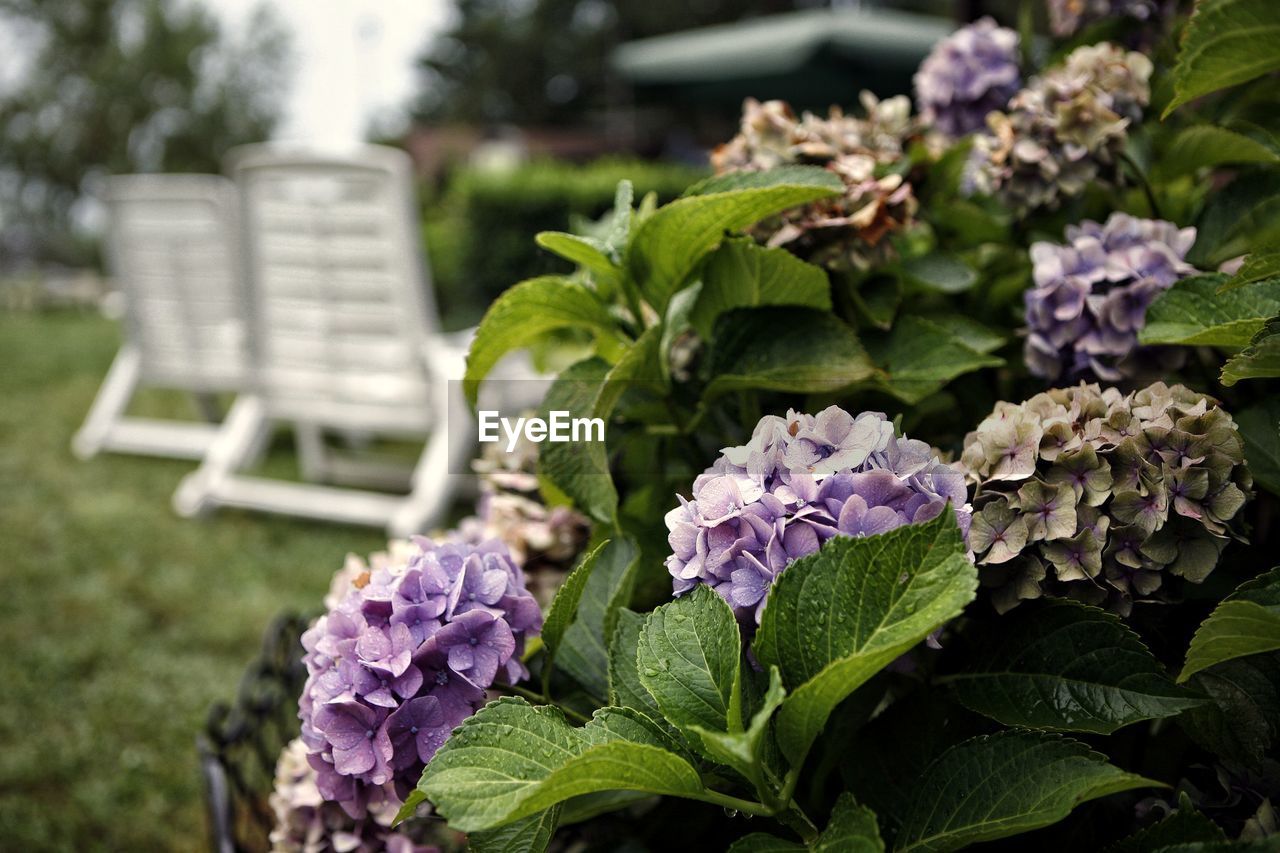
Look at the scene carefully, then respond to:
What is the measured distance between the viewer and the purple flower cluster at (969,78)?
46.7 inches

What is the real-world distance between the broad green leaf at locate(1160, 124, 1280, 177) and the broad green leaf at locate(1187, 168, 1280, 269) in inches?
0.8

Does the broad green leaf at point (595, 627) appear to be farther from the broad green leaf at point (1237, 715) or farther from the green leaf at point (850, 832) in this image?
the broad green leaf at point (1237, 715)

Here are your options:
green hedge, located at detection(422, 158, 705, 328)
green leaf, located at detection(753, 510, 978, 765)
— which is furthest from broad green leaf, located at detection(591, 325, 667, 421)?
green hedge, located at detection(422, 158, 705, 328)

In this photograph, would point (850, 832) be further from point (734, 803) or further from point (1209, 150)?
point (1209, 150)

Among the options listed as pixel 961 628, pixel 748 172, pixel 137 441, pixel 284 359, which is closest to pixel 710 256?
pixel 748 172

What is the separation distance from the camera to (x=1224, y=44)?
2.46 ft

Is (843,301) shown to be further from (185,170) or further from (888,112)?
(185,170)

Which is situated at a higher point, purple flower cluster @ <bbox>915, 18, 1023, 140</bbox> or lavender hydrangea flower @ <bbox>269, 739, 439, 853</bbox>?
purple flower cluster @ <bbox>915, 18, 1023, 140</bbox>

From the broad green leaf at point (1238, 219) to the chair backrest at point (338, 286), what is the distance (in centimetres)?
280

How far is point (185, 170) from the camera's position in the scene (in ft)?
68.4

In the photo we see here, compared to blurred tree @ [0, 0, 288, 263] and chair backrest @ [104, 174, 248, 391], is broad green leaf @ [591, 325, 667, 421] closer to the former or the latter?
chair backrest @ [104, 174, 248, 391]

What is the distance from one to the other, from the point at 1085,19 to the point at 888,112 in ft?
1.03

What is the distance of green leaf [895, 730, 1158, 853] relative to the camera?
1.72ft

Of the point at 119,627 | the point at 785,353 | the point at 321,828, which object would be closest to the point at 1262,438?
the point at 785,353
